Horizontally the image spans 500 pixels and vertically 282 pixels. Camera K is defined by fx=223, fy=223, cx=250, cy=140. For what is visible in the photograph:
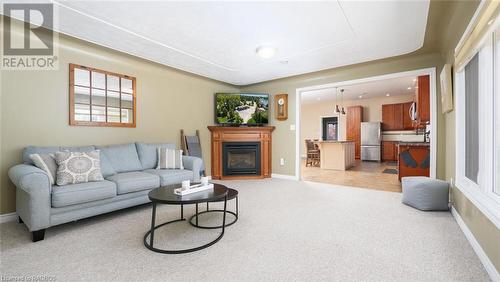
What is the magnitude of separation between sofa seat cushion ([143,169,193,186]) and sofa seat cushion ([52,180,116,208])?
62 cm

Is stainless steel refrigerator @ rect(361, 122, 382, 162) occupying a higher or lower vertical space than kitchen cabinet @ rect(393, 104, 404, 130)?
lower

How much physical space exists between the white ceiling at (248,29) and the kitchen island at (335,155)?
3213mm

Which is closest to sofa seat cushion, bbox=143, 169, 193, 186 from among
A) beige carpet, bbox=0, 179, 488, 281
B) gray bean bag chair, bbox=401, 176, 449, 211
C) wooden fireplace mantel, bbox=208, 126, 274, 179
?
beige carpet, bbox=0, 179, 488, 281

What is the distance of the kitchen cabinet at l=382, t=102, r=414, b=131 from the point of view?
805 cm

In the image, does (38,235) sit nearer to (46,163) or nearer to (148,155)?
(46,163)

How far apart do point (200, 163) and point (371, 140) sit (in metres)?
7.29

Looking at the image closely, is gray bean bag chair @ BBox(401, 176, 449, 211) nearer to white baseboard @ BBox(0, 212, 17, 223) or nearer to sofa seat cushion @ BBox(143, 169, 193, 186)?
sofa seat cushion @ BBox(143, 169, 193, 186)

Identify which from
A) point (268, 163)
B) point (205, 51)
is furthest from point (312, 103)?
point (205, 51)

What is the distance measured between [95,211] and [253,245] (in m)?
1.79

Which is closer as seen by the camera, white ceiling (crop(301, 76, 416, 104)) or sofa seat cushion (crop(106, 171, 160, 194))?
sofa seat cushion (crop(106, 171, 160, 194))

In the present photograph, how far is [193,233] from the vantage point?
2.19 m

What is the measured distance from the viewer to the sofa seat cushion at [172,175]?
303 centimetres

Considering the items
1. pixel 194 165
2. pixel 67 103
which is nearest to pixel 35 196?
pixel 67 103

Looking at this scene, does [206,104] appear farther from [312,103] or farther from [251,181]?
[312,103]
